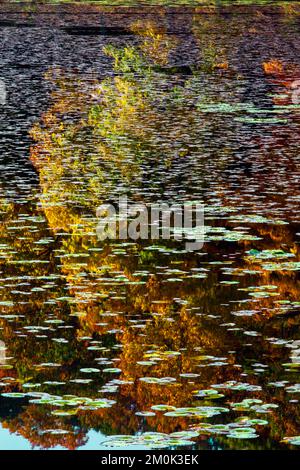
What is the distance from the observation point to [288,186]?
13.5 m

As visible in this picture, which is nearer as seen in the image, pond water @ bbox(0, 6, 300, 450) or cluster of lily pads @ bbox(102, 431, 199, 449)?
cluster of lily pads @ bbox(102, 431, 199, 449)

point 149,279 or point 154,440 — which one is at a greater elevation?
point 149,279

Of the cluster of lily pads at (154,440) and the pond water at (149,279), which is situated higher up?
the pond water at (149,279)

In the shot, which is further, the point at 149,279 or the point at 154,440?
the point at 149,279

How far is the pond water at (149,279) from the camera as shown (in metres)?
6.82

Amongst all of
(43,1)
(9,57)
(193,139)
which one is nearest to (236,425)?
(193,139)

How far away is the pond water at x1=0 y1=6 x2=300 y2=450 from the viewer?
682 centimetres

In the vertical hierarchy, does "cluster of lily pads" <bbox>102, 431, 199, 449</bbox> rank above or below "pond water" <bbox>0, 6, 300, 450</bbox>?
below

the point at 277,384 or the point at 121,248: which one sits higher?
the point at 121,248

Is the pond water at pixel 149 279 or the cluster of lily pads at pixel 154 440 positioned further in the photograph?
the pond water at pixel 149 279

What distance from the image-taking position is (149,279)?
968 centimetres

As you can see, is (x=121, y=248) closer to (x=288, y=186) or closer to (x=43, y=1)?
(x=288, y=186)

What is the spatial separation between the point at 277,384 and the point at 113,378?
1.06 metres

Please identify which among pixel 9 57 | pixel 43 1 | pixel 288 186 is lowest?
pixel 288 186
